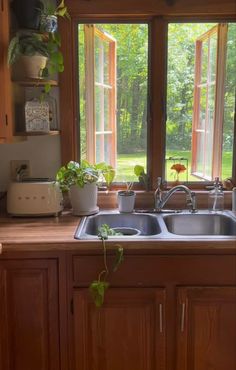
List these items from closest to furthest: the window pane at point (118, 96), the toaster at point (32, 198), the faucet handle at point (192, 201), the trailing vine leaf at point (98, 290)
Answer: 1. the trailing vine leaf at point (98, 290)
2. the toaster at point (32, 198)
3. the faucet handle at point (192, 201)
4. the window pane at point (118, 96)

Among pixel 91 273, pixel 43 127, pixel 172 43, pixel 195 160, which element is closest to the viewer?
pixel 91 273

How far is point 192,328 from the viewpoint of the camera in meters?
1.71

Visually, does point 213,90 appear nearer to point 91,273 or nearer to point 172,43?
point 172,43

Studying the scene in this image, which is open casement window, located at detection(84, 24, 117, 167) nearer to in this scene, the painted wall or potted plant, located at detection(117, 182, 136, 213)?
the painted wall

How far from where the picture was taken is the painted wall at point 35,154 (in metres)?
2.24

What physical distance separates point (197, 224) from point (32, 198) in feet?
2.92

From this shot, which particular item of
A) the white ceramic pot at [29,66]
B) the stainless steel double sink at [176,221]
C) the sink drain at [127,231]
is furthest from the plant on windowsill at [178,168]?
the white ceramic pot at [29,66]

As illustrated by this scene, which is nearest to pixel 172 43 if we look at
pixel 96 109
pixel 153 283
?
pixel 96 109

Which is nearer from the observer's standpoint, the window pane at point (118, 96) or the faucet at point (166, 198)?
the faucet at point (166, 198)

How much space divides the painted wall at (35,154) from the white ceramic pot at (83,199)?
0.29 meters

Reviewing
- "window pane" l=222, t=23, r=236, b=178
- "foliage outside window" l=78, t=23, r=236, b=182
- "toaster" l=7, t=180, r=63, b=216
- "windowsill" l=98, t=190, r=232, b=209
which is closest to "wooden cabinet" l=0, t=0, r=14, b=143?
"toaster" l=7, t=180, r=63, b=216

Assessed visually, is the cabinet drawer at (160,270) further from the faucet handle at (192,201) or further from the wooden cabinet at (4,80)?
the wooden cabinet at (4,80)

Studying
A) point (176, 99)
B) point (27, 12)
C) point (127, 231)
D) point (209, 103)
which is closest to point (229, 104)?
point (209, 103)

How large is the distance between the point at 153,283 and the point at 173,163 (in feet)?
2.82
